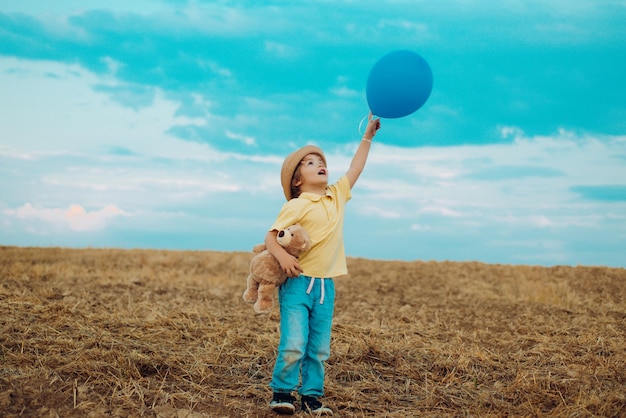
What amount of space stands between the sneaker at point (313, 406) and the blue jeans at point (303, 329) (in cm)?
11

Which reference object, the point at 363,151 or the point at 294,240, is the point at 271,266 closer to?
the point at 294,240

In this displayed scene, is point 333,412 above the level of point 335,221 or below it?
below

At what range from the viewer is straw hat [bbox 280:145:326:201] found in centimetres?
450

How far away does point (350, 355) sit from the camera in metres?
5.97

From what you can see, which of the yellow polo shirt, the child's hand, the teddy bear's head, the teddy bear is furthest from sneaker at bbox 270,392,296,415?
the child's hand

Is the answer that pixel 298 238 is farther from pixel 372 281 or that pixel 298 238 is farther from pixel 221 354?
pixel 372 281

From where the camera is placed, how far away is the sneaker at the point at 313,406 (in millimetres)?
4531

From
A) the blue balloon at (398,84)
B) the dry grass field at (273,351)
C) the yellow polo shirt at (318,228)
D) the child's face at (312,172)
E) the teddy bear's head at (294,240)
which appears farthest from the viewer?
the blue balloon at (398,84)

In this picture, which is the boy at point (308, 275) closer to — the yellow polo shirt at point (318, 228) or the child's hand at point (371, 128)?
the yellow polo shirt at point (318, 228)

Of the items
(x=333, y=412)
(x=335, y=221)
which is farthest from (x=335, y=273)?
(x=333, y=412)

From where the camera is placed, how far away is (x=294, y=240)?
4199 millimetres

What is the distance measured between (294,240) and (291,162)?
0.62 meters

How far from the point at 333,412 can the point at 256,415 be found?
582 millimetres

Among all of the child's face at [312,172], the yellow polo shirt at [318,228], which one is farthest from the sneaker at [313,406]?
the child's face at [312,172]
